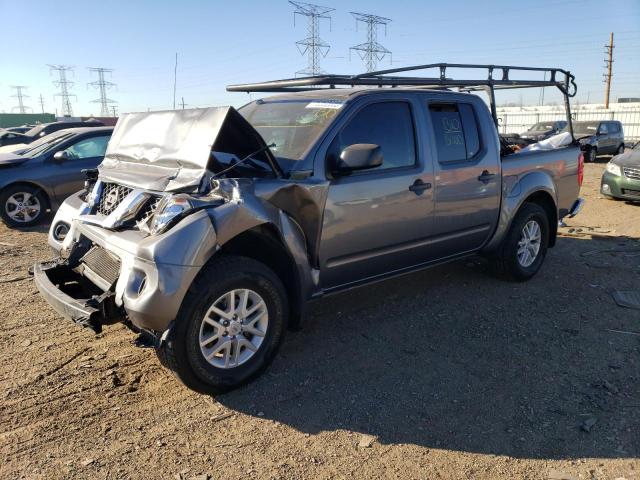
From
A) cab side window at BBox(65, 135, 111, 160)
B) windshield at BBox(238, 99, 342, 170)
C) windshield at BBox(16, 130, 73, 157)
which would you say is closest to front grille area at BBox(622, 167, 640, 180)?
windshield at BBox(238, 99, 342, 170)

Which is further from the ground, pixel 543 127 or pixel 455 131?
pixel 455 131

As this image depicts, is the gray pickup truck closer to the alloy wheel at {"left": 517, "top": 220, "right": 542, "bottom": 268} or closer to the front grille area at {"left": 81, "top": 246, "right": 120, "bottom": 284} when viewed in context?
the front grille area at {"left": 81, "top": 246, "right": 120, "bottom": 284}

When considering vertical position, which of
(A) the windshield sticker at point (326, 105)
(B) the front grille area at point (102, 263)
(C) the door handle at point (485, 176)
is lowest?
(B) the front grille area at point (102, 263)

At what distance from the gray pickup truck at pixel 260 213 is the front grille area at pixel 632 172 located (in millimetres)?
6920

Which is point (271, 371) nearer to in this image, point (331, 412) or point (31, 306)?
point (331, 412)

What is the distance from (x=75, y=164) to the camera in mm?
8852

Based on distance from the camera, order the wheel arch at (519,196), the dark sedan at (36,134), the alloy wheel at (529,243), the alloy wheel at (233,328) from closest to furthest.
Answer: the alloy wheel at (233,328), the wheel arch at (519,196), the alloy wheel at (529,243), the dark sedan at (36,134)

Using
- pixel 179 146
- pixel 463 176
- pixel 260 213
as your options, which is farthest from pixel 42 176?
pixel 463 176

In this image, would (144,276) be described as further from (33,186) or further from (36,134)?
(36,134)

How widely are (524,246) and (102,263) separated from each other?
4314 millimetres

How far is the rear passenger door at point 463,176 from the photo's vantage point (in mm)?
4633

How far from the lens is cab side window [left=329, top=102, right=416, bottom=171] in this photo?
4.00 meters

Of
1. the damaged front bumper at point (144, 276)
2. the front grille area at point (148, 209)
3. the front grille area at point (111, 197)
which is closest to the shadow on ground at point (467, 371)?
the damaged front bumper at point (144, 276)

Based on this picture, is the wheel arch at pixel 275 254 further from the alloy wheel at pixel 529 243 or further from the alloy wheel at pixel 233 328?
the alloy wheel at pixel 529 243
